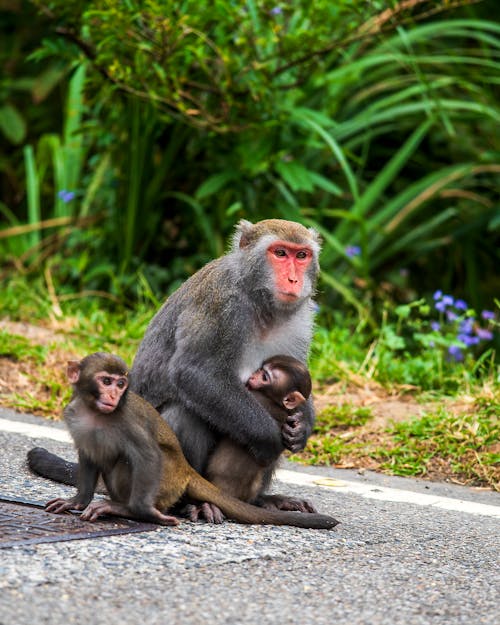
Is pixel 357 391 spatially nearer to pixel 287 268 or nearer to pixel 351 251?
pixel 351 251

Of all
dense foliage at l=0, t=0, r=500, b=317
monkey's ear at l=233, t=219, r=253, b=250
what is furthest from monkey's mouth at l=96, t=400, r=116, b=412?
dense foliage at l=0, t=0, r=500, b=317

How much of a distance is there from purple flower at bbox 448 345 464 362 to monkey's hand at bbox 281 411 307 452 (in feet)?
8.93

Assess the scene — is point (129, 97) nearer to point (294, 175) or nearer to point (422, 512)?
point (294, 175)

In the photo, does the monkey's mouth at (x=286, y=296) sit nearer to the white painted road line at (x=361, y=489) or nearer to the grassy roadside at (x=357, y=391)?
the white painted road line at (x=361, y=489)

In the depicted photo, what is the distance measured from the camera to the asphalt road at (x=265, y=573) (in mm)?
3172

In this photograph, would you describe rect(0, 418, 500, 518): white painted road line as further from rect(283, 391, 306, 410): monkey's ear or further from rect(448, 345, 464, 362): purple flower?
rect(448, 345, 464, 362): purple flower

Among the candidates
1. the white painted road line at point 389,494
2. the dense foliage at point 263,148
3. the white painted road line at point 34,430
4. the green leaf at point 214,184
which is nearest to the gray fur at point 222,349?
the white painted road line at point 389,494

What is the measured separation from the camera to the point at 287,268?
15.2 ft

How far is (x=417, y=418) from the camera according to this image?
629cm

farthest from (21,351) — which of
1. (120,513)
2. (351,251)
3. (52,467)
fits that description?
(120,513)

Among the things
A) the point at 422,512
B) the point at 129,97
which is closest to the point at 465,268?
the point at 129,97

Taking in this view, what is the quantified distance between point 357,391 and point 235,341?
2.41 meters

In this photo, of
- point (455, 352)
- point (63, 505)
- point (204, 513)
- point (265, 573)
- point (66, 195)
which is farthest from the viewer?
point (66, 195)

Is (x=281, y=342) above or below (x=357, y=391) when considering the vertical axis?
above
